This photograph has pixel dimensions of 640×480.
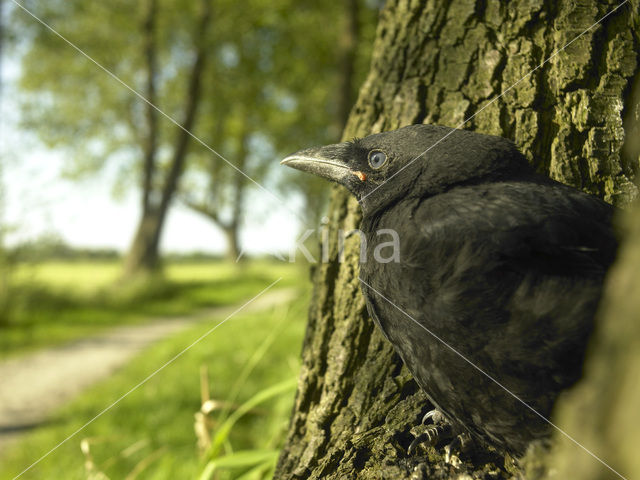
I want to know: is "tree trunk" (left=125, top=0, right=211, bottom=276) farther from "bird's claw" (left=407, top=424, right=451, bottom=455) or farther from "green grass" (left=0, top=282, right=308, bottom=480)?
"bird's claw" (left=407, top=424, right=451, bottom=455)

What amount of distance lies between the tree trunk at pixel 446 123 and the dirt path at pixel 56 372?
2.01 meters

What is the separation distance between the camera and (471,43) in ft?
6.75

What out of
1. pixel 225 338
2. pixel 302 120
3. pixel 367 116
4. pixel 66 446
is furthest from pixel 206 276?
pixel 367 116

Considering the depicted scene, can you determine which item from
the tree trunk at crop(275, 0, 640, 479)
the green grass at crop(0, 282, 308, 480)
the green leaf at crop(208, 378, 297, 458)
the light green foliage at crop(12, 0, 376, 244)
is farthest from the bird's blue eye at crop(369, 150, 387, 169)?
the light green foliage at crop(12, 0, 376, 244)

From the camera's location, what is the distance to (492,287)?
4.26ft

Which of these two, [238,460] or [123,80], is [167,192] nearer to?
[123,80]

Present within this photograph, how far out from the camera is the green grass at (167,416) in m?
3.08

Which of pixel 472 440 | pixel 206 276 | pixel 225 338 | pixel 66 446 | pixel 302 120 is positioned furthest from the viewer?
pixel 206 276

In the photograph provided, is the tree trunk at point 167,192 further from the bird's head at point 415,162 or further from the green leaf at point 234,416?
the bird's head at point 415,162

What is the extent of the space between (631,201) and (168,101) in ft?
64.2

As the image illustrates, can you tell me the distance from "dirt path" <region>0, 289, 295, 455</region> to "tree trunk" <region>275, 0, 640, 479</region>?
79.3 inches

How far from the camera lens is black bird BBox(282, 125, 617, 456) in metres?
1.26

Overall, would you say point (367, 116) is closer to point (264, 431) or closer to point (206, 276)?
point (264, 431)

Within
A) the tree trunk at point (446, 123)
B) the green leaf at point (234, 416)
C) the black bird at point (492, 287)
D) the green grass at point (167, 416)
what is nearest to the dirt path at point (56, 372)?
the green grass at point (167, 416)
